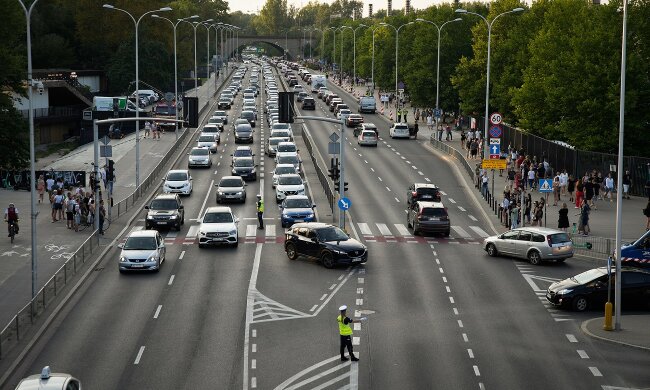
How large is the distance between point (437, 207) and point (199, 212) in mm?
13670

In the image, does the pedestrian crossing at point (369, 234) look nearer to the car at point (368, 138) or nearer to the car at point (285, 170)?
the car at point (285, 170)

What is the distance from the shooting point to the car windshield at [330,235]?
129 ft

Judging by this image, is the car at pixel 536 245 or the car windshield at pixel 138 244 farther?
the car at pixel 536 245

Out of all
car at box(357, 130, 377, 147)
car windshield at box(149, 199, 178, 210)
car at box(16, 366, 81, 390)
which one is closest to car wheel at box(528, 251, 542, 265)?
car windshield at box(149, 199, 178, 210)

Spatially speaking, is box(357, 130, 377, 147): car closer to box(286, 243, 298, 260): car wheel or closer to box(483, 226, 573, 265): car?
box(483, 226, 573, 265): car

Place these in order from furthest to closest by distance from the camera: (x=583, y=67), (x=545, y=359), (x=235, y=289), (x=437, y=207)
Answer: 1. (x=583, y=67)
2. (x=437, y=207)
3. (x=235, y=289)
4. (x=545, y=359)

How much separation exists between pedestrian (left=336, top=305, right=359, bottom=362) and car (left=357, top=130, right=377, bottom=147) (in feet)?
181

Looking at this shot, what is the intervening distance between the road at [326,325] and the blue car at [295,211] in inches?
63.4

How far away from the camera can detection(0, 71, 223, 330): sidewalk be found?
35.1 m

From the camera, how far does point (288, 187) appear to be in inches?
2164

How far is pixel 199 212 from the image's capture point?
52.8m

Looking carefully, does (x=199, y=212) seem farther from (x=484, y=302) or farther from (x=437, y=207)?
(x=484, y=302)

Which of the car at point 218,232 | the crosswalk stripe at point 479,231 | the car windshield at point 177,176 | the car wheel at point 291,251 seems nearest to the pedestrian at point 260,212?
the car at point 218,232

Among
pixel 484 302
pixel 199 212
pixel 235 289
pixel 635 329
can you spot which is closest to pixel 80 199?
pixel 199 212
